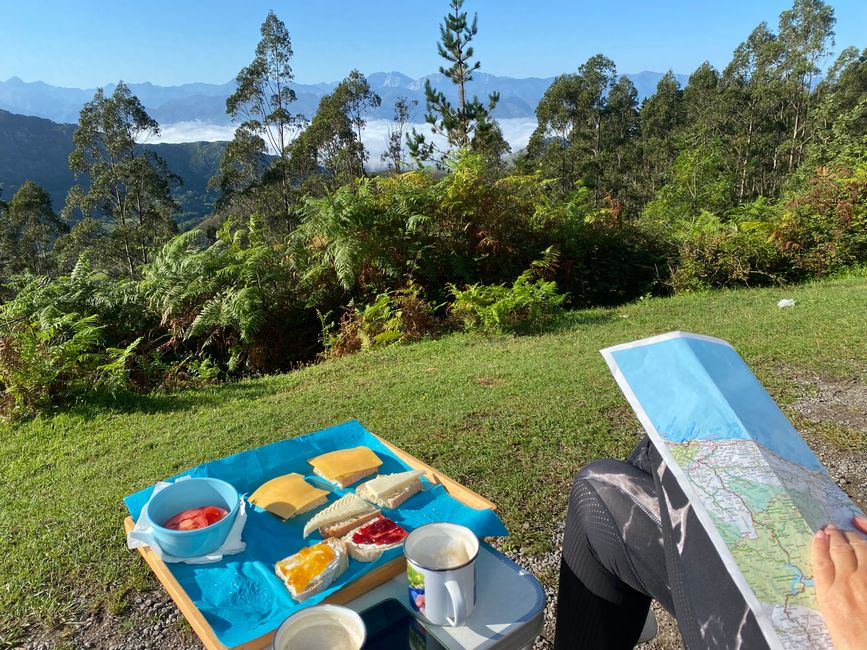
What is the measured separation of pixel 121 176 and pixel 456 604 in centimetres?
2657

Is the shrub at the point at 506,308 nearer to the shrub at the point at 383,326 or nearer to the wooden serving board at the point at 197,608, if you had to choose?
the shrub at the point at 383,326

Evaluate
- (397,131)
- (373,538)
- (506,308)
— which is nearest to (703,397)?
(373,538)

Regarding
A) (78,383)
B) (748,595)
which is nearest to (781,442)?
(748,595)

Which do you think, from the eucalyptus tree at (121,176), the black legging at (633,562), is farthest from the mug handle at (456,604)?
the eucalyptus tree at (121,176)

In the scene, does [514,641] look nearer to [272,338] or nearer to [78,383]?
[78,383]

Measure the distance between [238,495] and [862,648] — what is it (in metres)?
1.37

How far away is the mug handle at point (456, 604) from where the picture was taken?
117 cm

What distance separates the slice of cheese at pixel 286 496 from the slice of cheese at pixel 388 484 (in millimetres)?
135

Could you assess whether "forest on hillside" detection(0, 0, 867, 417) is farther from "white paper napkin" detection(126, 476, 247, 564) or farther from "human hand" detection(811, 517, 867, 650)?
"human hand" detection(811, 517, 867, 650)

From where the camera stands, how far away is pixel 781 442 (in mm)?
1149

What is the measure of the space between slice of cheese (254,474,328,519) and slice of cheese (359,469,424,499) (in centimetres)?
14

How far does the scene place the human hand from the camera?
821 millimetres

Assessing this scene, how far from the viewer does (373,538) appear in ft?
4.64

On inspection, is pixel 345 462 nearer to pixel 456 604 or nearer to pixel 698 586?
pixel 456 604
